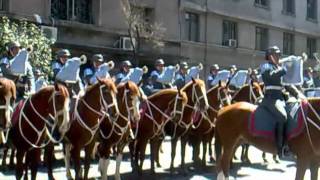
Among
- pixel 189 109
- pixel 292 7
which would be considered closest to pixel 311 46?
pixel 292 7

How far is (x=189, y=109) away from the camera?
14.9 metres

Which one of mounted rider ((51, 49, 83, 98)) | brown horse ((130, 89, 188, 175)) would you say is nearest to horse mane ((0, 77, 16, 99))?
mounted rider ((51, 49, 83, 98))

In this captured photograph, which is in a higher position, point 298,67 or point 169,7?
point 169,7

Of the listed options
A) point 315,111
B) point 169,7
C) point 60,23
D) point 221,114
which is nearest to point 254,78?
point 221,114

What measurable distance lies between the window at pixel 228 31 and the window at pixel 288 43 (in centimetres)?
671

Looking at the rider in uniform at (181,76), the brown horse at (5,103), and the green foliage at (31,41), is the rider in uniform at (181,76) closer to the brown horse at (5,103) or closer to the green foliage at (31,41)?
the green foliage at (31,41)

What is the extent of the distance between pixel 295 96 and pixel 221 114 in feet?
5.74

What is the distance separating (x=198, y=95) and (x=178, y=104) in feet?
2.09

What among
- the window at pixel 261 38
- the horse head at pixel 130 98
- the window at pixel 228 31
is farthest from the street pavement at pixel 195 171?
the window at pixel 261 38

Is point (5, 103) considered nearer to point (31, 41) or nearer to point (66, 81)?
point (66, 81)

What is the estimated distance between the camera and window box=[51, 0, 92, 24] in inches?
1046

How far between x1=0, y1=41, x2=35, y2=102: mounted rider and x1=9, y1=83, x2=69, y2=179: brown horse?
67cm

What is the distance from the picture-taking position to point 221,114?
1266 centimetres

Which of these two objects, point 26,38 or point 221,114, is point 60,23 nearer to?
point 26,38
